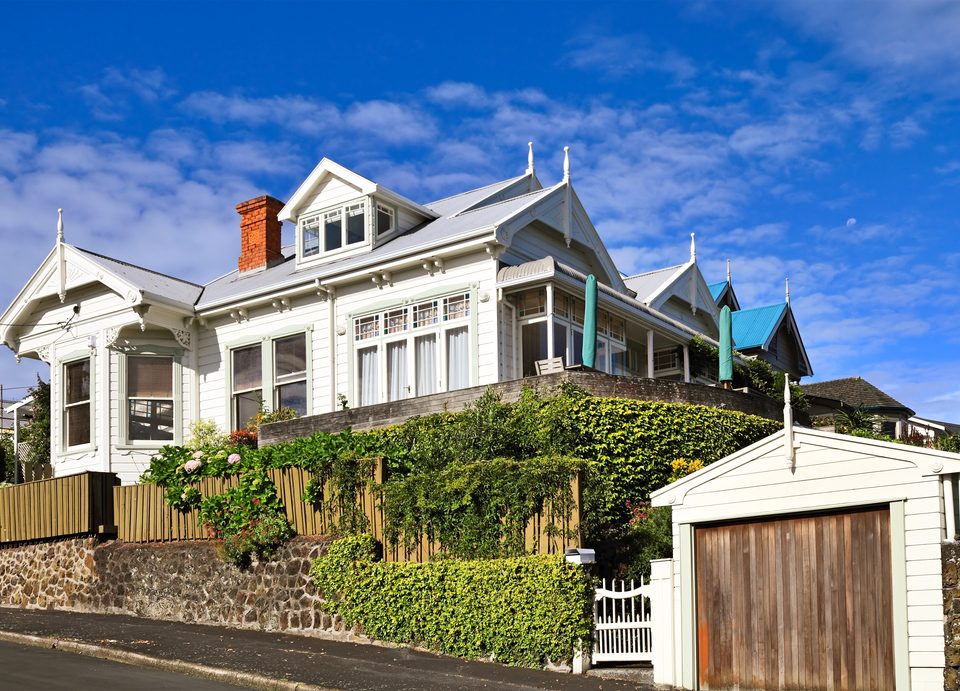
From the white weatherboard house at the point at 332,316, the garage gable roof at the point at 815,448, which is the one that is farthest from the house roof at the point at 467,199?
the garage gable roof at the point at 815,448

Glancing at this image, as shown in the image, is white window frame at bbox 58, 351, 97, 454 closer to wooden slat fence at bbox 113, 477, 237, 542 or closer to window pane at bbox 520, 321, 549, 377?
Answer: wooden slat fence at bbox 113, 477, 237, 542

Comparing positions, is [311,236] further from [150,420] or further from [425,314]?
[150,420]

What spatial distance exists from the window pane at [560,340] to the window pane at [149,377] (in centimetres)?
976

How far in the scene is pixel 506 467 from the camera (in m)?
14.8

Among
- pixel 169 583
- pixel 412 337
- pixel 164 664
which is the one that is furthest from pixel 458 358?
pixel 164 664

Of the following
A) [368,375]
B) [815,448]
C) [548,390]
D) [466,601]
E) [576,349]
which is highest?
[576,349]

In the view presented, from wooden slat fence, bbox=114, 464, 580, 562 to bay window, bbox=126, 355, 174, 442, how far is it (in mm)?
5560

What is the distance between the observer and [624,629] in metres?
13.5

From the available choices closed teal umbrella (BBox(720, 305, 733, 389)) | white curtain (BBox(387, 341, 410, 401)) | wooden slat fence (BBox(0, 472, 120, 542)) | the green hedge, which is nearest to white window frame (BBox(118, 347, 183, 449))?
wooden slat fence (BBox(0, 472, 120, 542))

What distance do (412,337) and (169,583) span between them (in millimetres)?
6736

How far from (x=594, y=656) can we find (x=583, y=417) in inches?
189

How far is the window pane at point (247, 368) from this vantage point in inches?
981

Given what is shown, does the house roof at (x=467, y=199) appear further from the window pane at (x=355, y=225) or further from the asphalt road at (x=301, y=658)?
the asphalt road at (x=301, y=658)

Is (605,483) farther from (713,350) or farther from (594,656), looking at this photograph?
(713,350)
